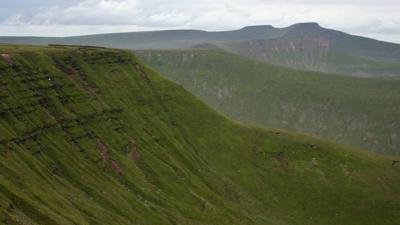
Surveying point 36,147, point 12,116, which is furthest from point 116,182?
point 12,116

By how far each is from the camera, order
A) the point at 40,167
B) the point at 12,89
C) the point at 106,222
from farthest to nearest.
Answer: the point at 12,89 < the point at 40,167 < the point at 106,222

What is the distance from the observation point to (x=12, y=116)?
182625 millimetres

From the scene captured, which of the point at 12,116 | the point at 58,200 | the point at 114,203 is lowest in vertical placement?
the point at 114,203

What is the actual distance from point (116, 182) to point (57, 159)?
25788 mm

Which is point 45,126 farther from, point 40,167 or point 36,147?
point 40,167

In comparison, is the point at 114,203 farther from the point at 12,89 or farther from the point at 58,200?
the point at 12,89

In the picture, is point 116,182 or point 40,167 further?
point 116,182

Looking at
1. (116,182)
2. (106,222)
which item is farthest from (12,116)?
(106,222)

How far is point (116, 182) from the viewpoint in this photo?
197 metres

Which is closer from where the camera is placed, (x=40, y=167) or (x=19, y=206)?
(x=19, y=206)

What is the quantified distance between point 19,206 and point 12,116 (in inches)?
2575

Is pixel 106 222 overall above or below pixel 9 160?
below

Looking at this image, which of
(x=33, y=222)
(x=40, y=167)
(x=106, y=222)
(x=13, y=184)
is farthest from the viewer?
(x=40, y=167)

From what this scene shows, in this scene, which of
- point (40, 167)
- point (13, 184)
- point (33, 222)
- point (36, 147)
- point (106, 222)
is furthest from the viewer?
point (36, 147)
